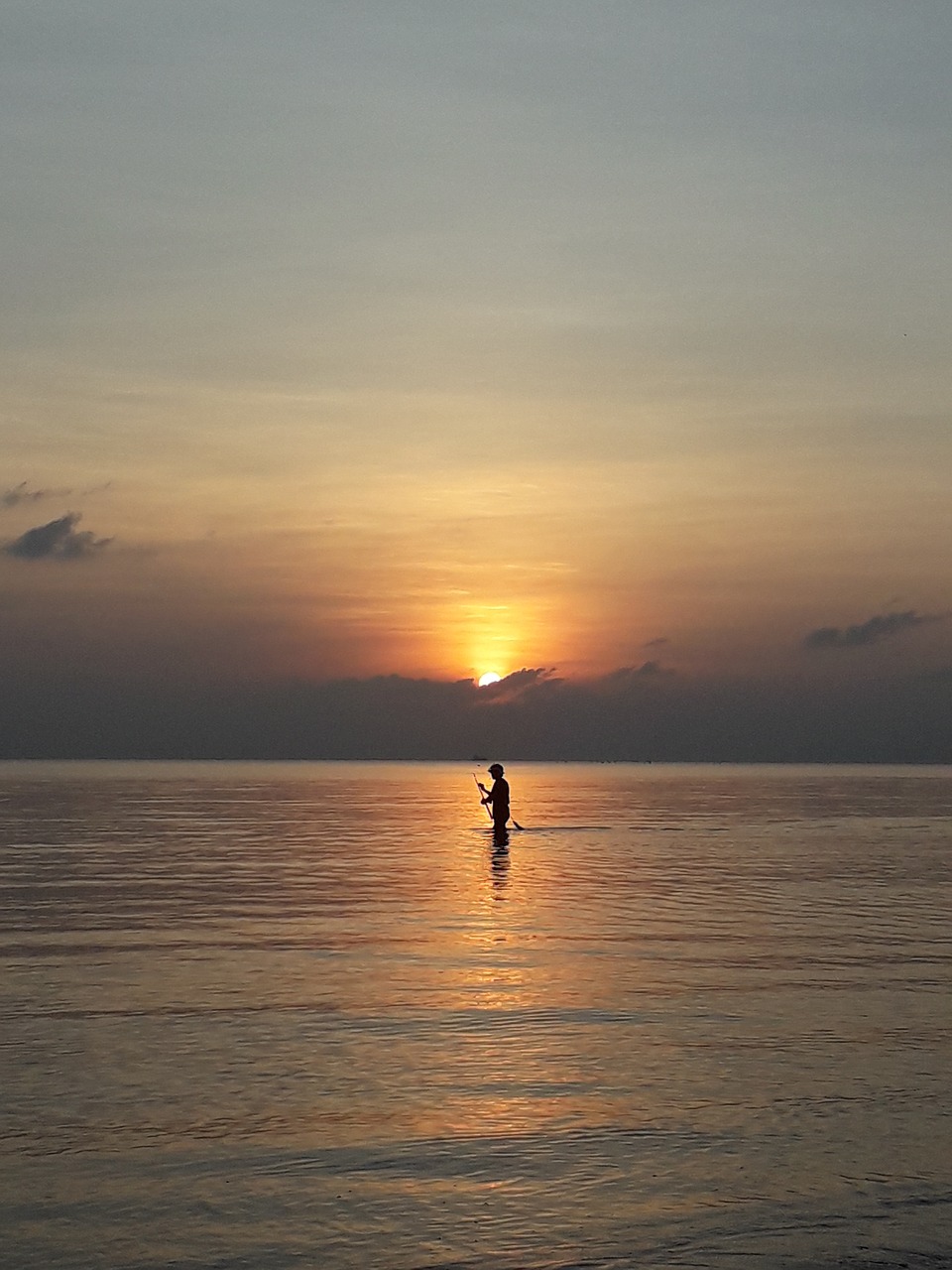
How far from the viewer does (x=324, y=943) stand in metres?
26.2

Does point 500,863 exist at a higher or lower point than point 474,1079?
lower

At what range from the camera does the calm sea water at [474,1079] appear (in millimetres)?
10773

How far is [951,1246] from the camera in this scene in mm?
10391

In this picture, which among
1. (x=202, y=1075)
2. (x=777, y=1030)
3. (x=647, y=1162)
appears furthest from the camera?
(x=777, y=1030)

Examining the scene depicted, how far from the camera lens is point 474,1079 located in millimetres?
15414

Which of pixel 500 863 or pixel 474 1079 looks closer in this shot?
pixel 474 1079

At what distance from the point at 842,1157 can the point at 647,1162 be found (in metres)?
1.77

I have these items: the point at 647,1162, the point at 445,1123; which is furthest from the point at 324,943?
the point at 647,1162

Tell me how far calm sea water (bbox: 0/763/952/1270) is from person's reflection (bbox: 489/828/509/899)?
1.95 metres

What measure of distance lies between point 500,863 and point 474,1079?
3103 cm

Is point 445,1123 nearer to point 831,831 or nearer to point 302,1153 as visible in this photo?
point 302,1153

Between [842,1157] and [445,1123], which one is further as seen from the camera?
[445,1123]

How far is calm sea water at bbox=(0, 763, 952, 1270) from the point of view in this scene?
35.3 feet

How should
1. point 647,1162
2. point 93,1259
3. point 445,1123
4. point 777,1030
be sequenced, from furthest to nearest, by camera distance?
point 777,1030 → point 445,1123 → point 647,1162 → point 93,1259
